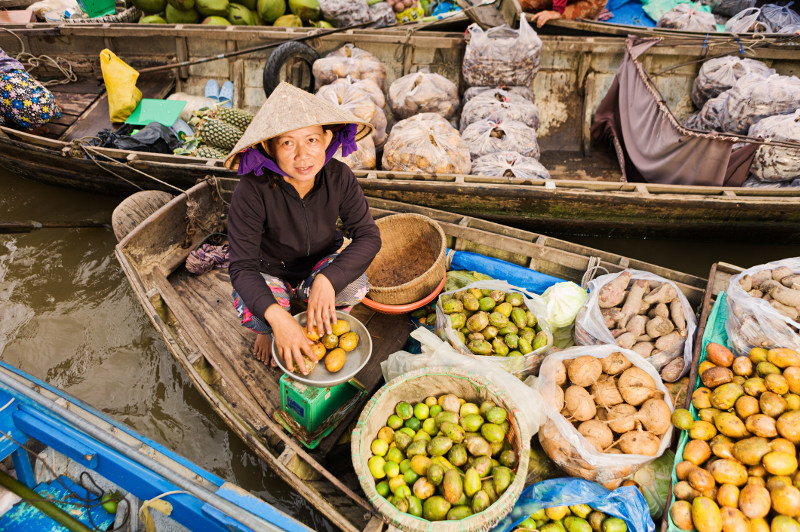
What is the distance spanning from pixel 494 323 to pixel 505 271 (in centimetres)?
61

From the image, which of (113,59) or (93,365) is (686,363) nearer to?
(93,365)

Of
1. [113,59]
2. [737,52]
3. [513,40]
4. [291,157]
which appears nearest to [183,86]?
[113,59]

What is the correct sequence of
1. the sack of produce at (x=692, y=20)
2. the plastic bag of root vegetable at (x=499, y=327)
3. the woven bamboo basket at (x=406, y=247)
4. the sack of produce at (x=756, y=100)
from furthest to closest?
Result: the sack of produce at (x=692, y=20), the sack of produce at (x=756, y=100), the woven bamboo basket at (x=406, y=247), the plastic bag of root vegetable at (x=499, y=327)

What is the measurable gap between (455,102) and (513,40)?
2.62 ft

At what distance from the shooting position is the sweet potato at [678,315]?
235cm

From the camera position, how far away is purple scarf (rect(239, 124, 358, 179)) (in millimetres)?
1839

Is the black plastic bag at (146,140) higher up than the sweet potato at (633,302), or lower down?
higher up

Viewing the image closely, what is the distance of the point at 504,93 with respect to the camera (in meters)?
4.27

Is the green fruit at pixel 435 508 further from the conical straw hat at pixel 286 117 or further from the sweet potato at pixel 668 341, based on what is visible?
the conical straw hat at pixel 286 117

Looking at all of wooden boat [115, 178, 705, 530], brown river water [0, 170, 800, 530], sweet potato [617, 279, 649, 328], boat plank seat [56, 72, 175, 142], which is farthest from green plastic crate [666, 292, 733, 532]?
boat plank seat [56, 72, 175, 142]

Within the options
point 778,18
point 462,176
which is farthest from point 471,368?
point 778,18

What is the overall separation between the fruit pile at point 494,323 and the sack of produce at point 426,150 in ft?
4.50

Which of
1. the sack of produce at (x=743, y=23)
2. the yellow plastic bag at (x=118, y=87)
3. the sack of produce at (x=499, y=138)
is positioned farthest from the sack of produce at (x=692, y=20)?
the yellow plastic bag at (x=118, y=87)

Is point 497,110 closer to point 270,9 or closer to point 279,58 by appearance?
point 279,58
